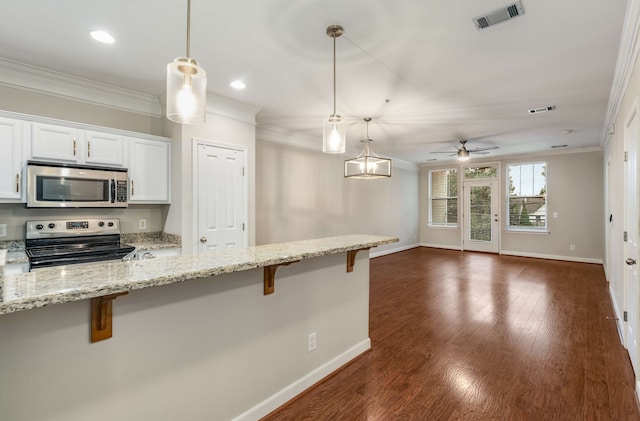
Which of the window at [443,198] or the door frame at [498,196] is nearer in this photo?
the door frame at [498,196]

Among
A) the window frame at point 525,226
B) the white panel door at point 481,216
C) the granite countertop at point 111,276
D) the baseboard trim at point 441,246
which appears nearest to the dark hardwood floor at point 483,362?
the granite countertop at point 111,276

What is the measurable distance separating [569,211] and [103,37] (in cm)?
897

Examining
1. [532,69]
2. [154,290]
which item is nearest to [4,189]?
[154,290]

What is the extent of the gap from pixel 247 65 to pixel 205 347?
2.46 m

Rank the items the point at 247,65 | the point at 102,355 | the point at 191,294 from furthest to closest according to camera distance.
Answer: the point at 247,65, the point at 191,294, the point at 102,355

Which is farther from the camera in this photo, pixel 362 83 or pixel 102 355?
pixel 362 83

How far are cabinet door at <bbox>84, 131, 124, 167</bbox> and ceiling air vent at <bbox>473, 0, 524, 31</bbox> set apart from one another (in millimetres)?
3512

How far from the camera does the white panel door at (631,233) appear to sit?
2.35m

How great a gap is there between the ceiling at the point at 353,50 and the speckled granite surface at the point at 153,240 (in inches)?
66.3

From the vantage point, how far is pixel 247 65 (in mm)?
2928

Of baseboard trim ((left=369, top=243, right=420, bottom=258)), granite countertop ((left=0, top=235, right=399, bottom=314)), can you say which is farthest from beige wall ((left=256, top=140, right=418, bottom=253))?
granite countertop ((left=0, top=235, right=399, bottom=314))

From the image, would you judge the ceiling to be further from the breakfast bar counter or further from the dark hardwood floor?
the dark hardwood floor

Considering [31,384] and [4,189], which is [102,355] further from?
[4,189]

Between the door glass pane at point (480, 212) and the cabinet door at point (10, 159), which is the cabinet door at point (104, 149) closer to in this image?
the cabinet door at point (10, 159)
